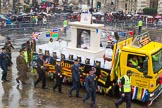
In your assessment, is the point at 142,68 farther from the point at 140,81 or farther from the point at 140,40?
the point at 140,40

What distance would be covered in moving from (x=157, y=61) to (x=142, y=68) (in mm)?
825

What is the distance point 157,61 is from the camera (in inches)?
524

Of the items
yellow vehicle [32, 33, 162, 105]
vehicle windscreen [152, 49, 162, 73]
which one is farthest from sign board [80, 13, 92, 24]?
vehicle windscreen [152, 49, 162, 73]

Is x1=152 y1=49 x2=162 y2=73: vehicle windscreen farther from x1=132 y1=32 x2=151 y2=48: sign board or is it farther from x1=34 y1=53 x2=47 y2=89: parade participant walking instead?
x1=34 y1=53 x2=47 y2=89: parade participant walking

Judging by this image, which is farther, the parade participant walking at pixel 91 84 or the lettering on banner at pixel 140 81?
the lettering on banner at pixel 140 81

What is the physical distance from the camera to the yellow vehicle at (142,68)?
12719 mm

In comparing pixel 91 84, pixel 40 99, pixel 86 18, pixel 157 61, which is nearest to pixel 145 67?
pixel 157 61

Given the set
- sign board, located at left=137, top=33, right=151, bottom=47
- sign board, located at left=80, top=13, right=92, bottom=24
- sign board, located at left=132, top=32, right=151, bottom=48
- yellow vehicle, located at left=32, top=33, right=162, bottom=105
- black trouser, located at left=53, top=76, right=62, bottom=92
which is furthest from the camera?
sign board, located at left=80, top=13, right=92, bottom=24

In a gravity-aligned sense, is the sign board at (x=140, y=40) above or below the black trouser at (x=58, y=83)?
above

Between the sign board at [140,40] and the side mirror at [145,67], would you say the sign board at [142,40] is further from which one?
the side mirror at [145,67]

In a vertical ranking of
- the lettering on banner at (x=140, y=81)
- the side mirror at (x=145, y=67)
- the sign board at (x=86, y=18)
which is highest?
the sign board at (x=86, y=18)

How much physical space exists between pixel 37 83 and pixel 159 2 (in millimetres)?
36058

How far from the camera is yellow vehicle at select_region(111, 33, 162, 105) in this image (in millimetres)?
12719

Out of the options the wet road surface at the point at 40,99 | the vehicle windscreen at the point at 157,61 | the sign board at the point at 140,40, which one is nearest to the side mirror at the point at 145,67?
the vehicle windscreen at the point at 157,61
